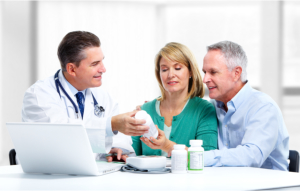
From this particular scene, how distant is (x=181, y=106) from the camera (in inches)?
85.4

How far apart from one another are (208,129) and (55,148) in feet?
3.38

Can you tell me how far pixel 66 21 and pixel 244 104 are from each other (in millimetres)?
3397

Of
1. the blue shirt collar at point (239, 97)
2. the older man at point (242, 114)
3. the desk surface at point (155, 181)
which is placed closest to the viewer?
the desk surface at point (155, 181)

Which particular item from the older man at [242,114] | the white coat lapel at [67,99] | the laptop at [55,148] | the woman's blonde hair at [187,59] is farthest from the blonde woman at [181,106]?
the laptop at [55,148]

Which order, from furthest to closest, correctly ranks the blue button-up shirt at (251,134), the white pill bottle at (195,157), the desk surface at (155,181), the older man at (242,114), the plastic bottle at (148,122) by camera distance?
1. the older man at (242,114)
2. the blue button-up shirt at (251,134)
3. the plastic bottle at (148,122)
4. the white pill bottle at (195,157)
5. the desk surface at (155,181)

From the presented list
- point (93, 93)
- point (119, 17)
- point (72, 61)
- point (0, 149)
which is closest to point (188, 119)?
point (93, 93)

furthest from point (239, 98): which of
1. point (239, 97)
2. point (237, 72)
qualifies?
point (237, 72)

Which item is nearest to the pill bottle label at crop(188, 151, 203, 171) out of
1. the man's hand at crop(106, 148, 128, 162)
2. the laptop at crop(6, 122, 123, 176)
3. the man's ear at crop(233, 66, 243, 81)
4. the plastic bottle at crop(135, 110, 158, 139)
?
the plastic bottle at crop(135, 110, 158, 139)

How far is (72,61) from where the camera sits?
2.04 m

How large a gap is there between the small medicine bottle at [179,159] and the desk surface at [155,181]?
4cm

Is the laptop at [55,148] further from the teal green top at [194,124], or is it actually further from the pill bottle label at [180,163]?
the teal green top at [194,124]

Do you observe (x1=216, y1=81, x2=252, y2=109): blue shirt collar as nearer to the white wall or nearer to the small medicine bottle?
the small medicine bottle

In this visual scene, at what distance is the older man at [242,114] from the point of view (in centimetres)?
173

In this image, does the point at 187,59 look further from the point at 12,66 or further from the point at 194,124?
the point at 12,66
